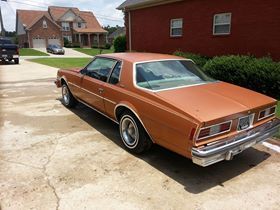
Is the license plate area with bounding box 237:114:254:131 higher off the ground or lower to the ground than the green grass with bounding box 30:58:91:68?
higher

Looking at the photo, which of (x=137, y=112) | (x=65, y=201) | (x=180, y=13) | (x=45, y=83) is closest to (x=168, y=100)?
(x=137, y=112)

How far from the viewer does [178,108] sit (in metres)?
3.50

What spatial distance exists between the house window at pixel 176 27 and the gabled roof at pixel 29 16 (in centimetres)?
4371

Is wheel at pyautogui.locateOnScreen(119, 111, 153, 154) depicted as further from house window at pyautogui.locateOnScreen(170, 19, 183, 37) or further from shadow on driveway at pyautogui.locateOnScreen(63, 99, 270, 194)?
house window at pyautogui.locateOnScreen(170, 19, 183, 37)

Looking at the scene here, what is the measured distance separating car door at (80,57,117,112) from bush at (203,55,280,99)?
4.79 metres

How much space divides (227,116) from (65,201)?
7.23 ft

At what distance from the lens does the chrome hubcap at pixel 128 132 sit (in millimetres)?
4512

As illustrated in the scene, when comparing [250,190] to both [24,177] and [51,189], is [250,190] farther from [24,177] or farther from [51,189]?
[24,177]

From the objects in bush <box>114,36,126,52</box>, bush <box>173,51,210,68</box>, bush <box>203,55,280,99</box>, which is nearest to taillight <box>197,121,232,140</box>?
bush <box>203,55,280,99</box>

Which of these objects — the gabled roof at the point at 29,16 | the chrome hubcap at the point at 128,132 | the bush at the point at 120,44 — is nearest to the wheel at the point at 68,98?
the chrome hubcap at the point at 128,132

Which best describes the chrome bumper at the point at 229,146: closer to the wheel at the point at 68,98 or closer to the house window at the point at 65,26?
the wheel at the point at 68,98

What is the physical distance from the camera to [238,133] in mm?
3654

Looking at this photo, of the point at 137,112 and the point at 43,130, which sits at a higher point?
the point at 137,112

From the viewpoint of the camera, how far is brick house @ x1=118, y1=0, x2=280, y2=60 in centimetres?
1085
